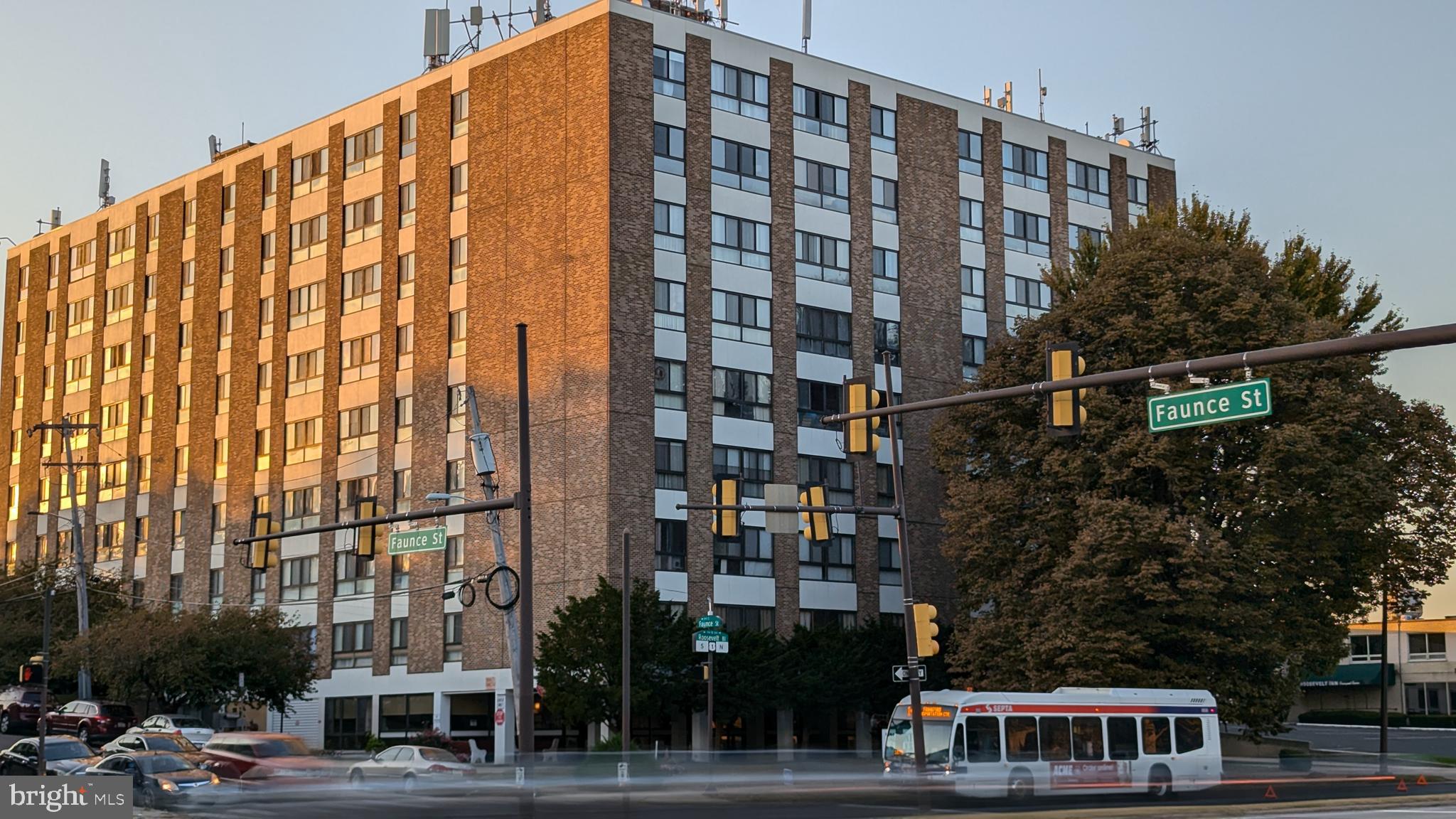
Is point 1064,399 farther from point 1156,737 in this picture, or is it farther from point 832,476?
→ point 832,476

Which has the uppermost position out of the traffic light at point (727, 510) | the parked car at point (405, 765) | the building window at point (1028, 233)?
the building window at point (1028, 233)

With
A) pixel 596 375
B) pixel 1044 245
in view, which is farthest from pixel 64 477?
pixel 1044 245

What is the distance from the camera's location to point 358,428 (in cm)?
7019

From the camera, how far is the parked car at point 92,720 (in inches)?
2298

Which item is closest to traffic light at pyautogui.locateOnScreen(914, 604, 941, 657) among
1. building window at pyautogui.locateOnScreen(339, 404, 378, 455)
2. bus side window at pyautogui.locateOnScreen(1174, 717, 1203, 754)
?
bus side window at pyautogui.locateOnScreen(1174, 717, 1203, 754)

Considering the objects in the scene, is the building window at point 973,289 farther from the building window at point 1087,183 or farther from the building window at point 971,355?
the building window at point 1087,183

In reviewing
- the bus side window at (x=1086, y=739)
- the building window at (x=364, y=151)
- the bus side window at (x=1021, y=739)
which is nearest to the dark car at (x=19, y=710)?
the building window at (x=364, y=151)

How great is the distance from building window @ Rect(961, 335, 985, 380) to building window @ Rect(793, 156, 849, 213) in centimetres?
797

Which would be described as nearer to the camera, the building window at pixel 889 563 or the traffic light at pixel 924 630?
the traffic light at pixel 924 630

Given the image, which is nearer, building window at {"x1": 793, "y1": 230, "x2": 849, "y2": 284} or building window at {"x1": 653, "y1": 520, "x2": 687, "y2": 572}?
building window at {"x1": 653, "y1": 520, "x2": 687, "y2": 572}

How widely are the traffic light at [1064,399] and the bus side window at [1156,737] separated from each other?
2193cm

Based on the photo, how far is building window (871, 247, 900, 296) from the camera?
221ft

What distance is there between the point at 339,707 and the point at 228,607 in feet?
26.4

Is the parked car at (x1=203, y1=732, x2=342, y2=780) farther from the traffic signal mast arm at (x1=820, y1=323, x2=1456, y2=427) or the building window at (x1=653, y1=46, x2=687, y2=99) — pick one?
the building window at (x1=653, y1=46, x2=687, y2=99)
